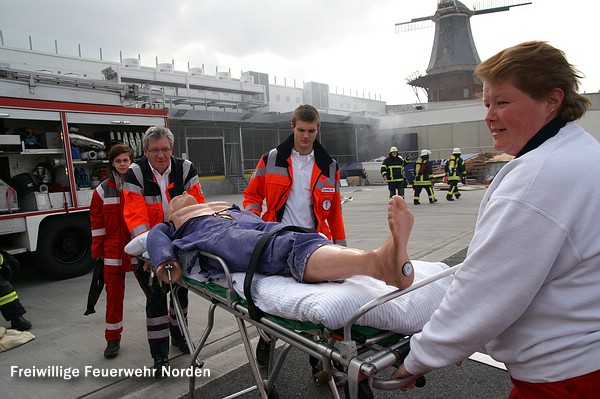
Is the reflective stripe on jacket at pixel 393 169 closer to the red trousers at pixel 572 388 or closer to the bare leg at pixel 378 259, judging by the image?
the bare leg at pixel 378 259

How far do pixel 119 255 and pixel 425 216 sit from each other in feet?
26.6

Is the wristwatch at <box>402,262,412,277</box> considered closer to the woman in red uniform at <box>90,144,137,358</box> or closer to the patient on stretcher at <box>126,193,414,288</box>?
the patient on stretcher at <box>126,193,414,288</box>

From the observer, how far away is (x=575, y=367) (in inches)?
41.4

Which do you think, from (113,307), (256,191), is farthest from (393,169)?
(113,307)

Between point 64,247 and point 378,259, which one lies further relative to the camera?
point 64,247

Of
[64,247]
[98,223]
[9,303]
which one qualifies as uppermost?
[98,223]

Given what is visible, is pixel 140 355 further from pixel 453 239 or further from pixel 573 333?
pixel 453 239

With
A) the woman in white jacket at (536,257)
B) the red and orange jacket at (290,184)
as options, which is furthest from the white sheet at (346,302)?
the red and orange jacket at (290,184)

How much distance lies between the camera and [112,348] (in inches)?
128

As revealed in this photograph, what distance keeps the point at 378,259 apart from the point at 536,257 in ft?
2.25

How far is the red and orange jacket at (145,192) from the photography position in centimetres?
302

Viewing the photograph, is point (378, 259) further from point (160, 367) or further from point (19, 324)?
point (19, 324)

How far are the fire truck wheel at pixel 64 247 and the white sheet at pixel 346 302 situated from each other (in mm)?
4770

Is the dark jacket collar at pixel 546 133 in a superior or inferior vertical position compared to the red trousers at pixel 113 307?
superior
